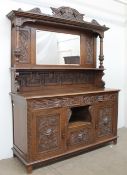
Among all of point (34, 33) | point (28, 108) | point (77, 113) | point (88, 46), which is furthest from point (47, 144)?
point (88, 46)

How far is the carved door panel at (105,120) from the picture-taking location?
3.19 meters

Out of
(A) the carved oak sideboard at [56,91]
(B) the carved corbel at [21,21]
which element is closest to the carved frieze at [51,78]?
(A) the carved oak sideboard at [56,91]

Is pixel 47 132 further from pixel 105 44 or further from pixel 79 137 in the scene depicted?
pixel 105 44

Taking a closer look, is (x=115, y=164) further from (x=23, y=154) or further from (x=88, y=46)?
(x=88, y=46)

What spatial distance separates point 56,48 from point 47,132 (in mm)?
1313

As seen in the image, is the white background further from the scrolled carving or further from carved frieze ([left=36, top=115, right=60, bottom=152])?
carved frieze ([left=36, top=115, right=60, bottom=152])

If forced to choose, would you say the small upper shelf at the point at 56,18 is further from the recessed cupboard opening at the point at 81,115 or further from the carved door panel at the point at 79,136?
→ the carved door panel at the point at 79,136

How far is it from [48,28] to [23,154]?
71.5 inches

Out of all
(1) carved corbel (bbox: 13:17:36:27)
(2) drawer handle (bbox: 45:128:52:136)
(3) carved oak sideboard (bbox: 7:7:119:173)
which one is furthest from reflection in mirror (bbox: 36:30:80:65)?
(2) drawer handle (bbox: 45:128:52:136)

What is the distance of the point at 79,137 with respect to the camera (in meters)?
2.98

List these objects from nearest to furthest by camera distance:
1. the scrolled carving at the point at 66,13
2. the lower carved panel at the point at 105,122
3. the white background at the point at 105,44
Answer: the white background at the point at 105,44 → the scrolled carving at the point at 66,13 → the lower carved panel at the point at 105,122

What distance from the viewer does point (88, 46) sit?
3.58 meters

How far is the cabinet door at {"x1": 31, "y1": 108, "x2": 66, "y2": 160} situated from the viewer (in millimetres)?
2570

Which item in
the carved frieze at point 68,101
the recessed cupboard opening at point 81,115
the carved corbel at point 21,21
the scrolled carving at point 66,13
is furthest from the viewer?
the recessed cupboard opening at point 81,115
